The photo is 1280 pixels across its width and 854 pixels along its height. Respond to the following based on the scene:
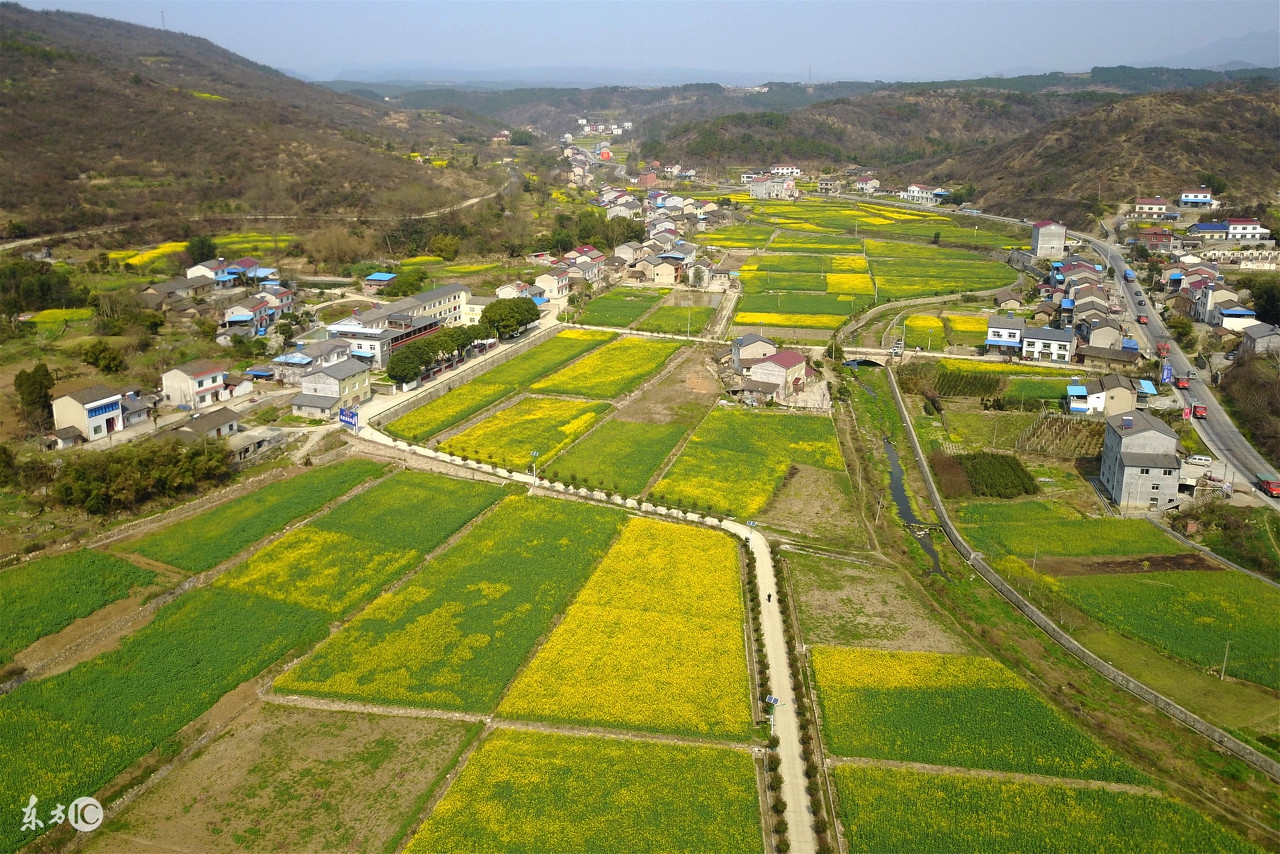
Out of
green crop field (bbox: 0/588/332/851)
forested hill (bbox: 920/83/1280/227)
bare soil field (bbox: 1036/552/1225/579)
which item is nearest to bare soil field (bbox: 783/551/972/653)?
bare soil field (bbox: 1036/552/1225/579)

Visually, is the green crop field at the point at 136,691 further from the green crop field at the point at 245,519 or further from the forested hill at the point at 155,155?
the forested hill at the point at 155,155

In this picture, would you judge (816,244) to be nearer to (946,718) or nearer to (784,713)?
(946,718)

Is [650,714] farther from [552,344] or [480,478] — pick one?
[552,344]

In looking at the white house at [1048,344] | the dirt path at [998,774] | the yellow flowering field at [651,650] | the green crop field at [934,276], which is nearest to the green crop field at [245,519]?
the yellow flowering field at [651,650]

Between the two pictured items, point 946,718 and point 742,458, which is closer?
point 946,718

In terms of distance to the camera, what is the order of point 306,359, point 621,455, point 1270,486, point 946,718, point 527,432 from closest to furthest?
point 946,718, point 1270,486, point 621,455, point 527,432, point 306,359

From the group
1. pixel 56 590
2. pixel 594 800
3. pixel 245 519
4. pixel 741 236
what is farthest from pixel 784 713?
pixel 741 236

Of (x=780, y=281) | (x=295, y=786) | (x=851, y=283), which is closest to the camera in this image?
(x=295, y=786)
